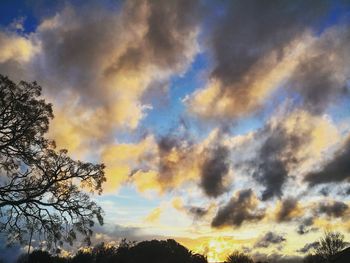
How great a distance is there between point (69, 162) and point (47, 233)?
421cm

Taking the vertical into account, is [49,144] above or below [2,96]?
below

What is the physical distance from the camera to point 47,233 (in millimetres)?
20359

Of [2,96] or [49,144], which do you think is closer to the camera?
[2,96]

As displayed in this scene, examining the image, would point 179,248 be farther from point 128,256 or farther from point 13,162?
point 13,162

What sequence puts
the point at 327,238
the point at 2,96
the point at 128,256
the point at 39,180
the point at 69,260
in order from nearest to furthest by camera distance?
the point at 2,96 → the point at 39,180 → the point at 128,256 → the point at 69,260 → the point at 327,238

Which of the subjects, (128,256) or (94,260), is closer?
(128,256)

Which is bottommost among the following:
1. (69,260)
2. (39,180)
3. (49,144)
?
(69,260)

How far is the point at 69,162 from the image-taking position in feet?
67.7

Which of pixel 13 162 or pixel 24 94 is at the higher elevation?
pixel 24 94

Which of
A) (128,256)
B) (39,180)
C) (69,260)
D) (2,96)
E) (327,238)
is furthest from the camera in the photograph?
(327,238)

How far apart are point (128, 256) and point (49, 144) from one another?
128 ft

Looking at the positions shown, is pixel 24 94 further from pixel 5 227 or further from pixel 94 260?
pixel 94 260

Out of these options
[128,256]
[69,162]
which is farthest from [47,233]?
[128,256]

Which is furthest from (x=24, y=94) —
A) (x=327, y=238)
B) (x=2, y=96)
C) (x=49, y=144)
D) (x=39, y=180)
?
(x=327, y=238)
